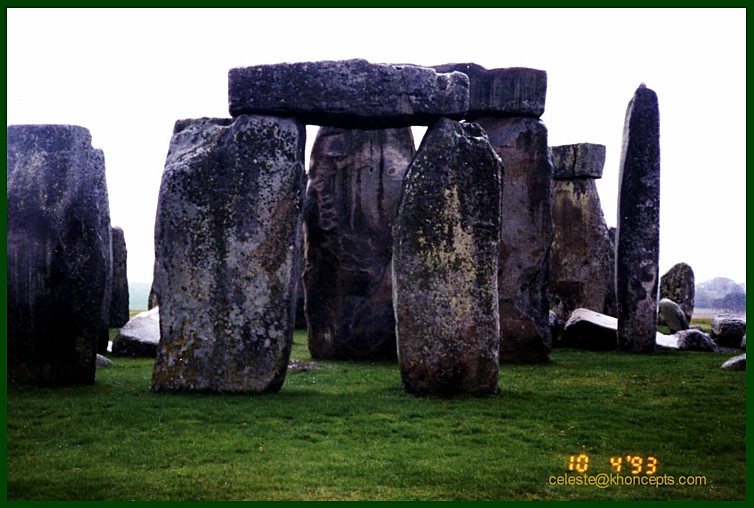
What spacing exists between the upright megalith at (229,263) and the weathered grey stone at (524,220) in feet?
14.9

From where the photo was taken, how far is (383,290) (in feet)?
44.8

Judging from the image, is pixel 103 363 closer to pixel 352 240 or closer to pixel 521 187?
pixel 352 240

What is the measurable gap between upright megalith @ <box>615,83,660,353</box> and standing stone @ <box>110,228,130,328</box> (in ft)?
31.1

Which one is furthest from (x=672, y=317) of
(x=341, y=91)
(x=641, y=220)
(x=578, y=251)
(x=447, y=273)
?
(x=341, y=91)

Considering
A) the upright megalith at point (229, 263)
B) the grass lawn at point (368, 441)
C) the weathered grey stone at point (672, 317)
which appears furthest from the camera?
the weathered grey stone at point (672, 317)

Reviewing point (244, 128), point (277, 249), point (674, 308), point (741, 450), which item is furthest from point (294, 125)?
point (674, 308)

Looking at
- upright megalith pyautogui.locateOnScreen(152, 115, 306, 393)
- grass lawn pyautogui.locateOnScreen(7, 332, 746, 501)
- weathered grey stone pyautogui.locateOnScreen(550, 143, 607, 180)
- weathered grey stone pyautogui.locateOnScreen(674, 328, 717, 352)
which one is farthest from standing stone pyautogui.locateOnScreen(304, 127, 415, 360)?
weathered grey stone pyautogui.locateOnScreen(550, 143, 607, 180)

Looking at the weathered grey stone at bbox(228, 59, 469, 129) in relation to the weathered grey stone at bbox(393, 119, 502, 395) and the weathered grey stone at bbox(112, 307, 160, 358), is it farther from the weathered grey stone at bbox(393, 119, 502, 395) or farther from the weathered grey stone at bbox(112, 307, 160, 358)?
the weathered grey stone at bbox(112, 307, 160, 358)

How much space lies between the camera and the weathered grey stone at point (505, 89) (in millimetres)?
13328

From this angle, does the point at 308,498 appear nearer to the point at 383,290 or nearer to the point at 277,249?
the point at 277,249

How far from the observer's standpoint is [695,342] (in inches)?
596

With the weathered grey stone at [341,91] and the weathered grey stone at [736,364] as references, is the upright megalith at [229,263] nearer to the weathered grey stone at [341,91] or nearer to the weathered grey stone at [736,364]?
the weathered grey stone at [341,91]

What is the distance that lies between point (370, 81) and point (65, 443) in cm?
422

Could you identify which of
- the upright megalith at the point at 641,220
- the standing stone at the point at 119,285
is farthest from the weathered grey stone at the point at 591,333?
the standing stone at the point at 119,285
